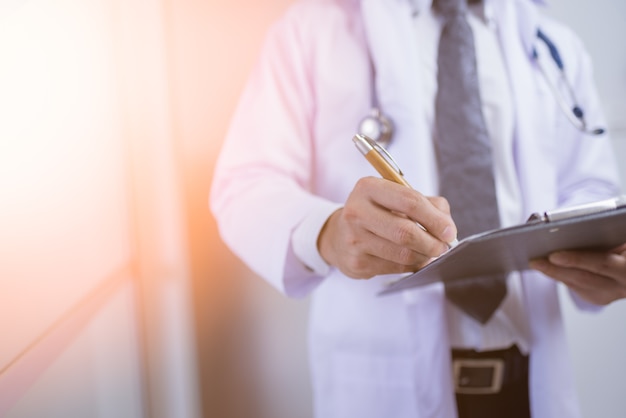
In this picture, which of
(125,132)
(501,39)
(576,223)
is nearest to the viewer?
(576,223)

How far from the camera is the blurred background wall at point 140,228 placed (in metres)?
0.34

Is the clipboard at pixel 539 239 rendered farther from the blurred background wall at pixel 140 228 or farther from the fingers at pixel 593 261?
the blurred background wall at pixel 140 228

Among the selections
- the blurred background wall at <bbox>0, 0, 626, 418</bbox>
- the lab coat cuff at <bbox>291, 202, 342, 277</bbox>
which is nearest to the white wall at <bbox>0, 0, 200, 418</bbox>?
the blurred background wall at <bbox>0, 0, 626, 418</bbox>

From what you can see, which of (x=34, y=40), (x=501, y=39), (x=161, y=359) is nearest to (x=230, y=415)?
(x=161, y=359)

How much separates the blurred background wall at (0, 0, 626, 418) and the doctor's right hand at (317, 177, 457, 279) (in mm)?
240

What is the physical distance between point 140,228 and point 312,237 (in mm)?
221

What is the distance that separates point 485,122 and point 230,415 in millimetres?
488

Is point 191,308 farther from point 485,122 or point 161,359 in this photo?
point 485,122

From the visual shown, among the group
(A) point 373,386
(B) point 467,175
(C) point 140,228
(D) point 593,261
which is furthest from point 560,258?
(C) point 140,228

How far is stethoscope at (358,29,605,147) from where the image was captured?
0.54 meters

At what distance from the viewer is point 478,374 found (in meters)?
0.57

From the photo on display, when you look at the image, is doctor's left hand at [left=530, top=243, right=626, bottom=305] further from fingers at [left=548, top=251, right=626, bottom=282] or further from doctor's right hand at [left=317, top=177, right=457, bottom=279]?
doctor's right hand at [left=317, top=177, right=457, bottom=279]

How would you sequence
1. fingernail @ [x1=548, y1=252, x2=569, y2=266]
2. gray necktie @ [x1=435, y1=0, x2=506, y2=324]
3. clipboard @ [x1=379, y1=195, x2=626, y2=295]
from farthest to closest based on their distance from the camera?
gray necktie @ [x1=435, y1=0, x2=506, y2=324], fingernail @ [x1=548, y1=252, x2=569, y2=266], clipboard @ [x1=379, y1=195, x2=626, y2=295]

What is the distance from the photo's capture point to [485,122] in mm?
561
